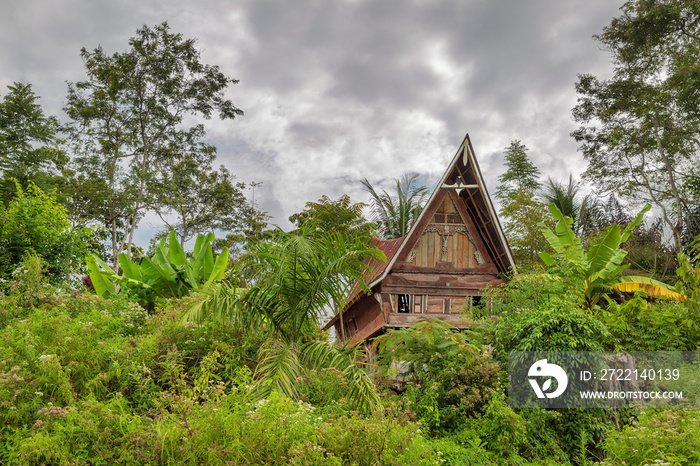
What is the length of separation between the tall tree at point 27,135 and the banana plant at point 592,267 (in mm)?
21763

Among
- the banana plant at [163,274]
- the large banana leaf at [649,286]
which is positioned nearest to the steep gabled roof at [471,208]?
the large banana leaf at [649,286]

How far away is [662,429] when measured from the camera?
202 inches

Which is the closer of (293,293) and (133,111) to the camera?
(293,293)

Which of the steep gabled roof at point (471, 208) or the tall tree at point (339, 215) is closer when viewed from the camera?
the steep gabled roof at point (471, 208)

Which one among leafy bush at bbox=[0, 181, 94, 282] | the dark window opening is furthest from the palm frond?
leafy bush at bbox=[0, 181, 94, 282]

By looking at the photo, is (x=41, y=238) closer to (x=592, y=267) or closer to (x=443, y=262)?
(x=443, y=262)

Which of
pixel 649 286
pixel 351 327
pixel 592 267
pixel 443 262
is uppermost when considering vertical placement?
pixel 443 262

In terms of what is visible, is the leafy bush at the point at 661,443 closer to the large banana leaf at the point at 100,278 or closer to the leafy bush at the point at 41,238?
the large banana leaf at the point at 100,278

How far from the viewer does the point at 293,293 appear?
22.9 ft

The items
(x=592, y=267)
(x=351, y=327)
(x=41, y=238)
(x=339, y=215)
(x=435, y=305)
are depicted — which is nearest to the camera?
(x=592, y=267)

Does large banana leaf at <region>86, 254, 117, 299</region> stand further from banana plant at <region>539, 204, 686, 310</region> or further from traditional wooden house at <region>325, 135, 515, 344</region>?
banana plant at <region>539, 204, 686, 310</region>

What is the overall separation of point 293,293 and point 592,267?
6558 millimetres

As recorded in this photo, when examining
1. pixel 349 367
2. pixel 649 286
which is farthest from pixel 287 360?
pixel 649 286

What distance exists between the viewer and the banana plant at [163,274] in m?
10.5
